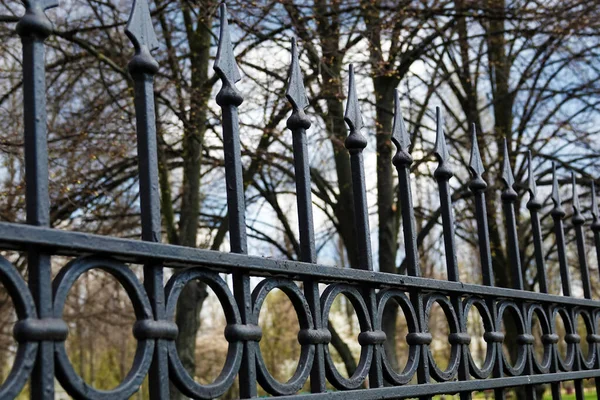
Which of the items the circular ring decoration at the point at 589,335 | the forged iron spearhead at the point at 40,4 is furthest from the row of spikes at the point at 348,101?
the circular ring decoration at the point at 589,335

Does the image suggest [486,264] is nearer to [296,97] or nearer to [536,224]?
[536,224]

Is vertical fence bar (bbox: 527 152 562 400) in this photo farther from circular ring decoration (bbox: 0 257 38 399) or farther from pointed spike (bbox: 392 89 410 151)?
circular ring decoration (bbox: 0 257 38 399)

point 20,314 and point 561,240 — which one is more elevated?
point 561,240

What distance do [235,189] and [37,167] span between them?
486 millimetres

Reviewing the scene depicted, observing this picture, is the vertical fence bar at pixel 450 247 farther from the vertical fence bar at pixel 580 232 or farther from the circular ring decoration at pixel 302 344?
the vertical fence bar at pixel 580 232

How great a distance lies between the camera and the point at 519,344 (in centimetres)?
269

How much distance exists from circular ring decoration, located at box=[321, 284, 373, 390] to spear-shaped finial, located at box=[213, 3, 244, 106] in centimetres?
51

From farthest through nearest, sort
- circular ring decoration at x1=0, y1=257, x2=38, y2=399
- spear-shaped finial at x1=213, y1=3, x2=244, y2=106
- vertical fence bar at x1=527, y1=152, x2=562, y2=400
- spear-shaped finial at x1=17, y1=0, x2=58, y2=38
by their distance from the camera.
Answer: vertical fence bar at x1=527, y1=152, x2=562, y2=400 < spear-shaped finial at x1=213, y1=3, x2=244, y2=106 < spear-shaped finial at x1=17, y1=0, x2=58, y2=38 < circular ring decoration at x1=0, y1=257, x2=38, y2=399

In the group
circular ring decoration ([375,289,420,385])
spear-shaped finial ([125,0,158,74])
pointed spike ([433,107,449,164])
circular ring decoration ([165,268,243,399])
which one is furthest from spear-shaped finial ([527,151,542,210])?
spear-shaped finial ([125,0,158,74])

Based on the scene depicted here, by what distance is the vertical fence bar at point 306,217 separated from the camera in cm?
182

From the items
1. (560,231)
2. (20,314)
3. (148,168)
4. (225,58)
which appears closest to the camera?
(20,314)

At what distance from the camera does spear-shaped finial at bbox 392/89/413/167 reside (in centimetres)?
223

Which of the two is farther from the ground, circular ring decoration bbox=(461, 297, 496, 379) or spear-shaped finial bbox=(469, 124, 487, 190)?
spear-shaped finial bbox=(469, 124, 487, 190)

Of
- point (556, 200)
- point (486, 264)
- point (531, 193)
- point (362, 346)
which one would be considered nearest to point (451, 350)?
point (486, 264)
